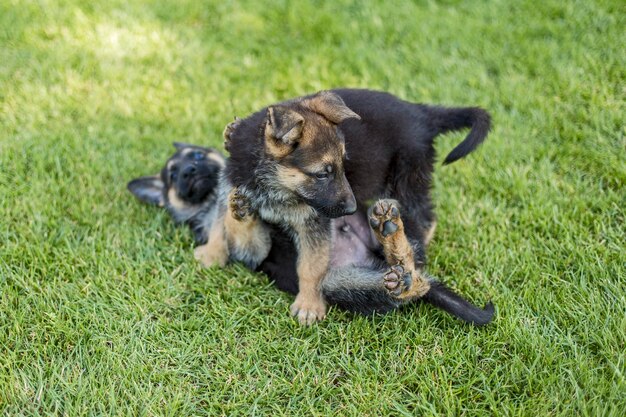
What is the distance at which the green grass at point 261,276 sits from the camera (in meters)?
2.99

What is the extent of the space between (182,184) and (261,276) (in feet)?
3.33

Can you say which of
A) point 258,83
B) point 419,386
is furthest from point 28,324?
point 258,83

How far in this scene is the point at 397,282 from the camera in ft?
10.7

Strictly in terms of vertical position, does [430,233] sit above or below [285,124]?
below

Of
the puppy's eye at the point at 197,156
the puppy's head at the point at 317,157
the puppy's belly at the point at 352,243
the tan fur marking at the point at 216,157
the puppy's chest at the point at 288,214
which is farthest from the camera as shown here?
the tan fur marking at the point at 216,157

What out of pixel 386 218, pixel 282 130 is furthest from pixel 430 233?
A: pixel 282 130

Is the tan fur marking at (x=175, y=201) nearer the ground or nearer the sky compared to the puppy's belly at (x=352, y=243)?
nearer the ground

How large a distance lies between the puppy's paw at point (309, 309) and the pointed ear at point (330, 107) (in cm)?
110

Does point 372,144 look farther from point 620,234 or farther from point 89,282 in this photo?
point 89,282

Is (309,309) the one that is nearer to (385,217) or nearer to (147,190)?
(385,217)

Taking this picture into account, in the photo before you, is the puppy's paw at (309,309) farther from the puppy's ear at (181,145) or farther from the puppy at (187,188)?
the puppy's ear at (181,145)

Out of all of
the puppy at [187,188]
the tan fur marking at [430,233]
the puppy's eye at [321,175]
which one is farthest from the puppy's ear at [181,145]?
the tan fur marking at [430,233]

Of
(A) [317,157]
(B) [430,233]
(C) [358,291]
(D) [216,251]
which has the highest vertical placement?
(A) [317,157]

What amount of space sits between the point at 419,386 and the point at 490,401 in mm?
359
